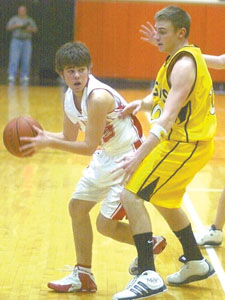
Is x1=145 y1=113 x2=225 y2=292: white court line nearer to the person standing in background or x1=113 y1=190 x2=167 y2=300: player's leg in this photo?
x1=113 y1=190 x2=167 y2=300: player's leg

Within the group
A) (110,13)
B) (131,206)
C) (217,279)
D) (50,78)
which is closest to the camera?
(131,206)

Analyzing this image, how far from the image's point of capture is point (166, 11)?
455 cm

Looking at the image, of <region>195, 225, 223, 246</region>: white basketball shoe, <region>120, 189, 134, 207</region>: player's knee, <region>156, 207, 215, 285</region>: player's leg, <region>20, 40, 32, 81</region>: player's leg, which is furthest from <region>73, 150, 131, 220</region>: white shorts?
<region>20, 40, 32, 81</region>: player's leg

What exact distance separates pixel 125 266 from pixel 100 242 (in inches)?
26.1

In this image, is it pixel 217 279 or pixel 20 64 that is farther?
pixel 20 64

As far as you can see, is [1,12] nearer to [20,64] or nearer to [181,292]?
[20,64]

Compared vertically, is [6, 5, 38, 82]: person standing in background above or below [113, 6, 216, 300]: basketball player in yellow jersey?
below

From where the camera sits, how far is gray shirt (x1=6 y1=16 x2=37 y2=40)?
18406mm

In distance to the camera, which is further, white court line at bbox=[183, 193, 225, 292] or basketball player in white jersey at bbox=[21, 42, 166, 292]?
white court line at bbox=[183, 193, 225, 292]

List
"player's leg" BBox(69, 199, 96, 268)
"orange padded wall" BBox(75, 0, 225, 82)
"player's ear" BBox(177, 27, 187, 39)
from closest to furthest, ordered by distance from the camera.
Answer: "player's ear" BBox(177, 27, 187, 39) → "player's leg" BBox(69, 199, 96, 268) → "orange padded wall" BBox(75, 0, 225, 82)

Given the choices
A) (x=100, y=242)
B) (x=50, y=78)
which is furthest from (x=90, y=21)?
(x=100, y=242)

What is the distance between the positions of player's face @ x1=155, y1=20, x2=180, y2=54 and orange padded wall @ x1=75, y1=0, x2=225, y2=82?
13.0 metres

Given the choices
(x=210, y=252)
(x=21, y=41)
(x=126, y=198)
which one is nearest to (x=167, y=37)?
(x=126, y=198)

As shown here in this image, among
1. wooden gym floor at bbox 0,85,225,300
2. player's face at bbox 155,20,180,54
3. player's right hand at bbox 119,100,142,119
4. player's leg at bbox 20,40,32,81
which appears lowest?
player's leg at bbox 20,40,32,81
